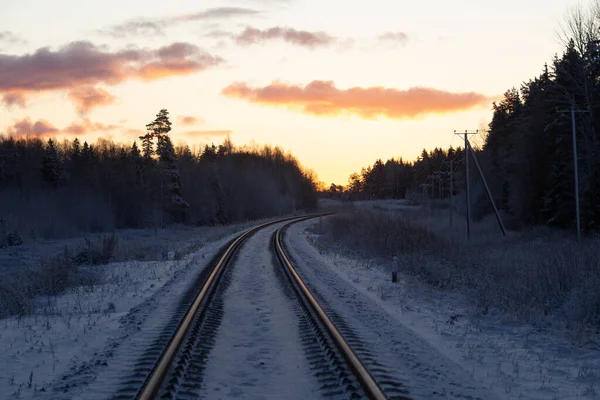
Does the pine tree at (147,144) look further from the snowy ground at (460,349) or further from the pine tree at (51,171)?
the snowy ground at (460,349)

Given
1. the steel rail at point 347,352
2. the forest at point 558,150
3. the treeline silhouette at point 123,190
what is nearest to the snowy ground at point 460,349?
the steel rail at point 347,352

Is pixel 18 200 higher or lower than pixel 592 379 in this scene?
higher

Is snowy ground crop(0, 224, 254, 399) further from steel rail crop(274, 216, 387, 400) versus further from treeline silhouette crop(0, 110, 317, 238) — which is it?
treeline silhouette crop(0, 110, 317, 238)

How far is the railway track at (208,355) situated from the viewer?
20.5 ft

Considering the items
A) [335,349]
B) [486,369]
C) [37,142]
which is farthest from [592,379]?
[37,142]

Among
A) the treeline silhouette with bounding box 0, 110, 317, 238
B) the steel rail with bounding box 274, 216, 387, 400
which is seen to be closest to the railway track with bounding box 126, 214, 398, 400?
the steel rail with bounding box 274, 216, 387, 400

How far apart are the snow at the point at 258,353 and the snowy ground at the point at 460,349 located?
4.16 feet

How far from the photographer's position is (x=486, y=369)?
791 centimetres

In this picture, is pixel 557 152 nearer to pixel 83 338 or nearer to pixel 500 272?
pixel 500 272

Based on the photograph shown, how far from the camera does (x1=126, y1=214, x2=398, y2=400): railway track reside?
20.5ft

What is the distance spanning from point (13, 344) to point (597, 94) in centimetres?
4286

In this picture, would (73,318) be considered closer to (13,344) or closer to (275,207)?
(13,344)

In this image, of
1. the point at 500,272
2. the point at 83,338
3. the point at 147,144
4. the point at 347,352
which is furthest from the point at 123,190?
the point at 347,352

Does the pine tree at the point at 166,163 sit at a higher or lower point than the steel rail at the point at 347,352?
higher
